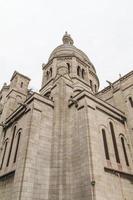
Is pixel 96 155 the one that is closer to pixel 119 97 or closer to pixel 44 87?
pixel 119 97

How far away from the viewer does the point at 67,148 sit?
14.5 metres

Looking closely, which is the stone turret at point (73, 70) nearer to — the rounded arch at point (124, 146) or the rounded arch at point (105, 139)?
the rounded arch at point (124, 146)

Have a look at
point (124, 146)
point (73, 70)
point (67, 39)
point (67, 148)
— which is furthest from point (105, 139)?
point (67, 39)

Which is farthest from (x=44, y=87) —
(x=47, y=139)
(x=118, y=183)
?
(x=118, y=183)

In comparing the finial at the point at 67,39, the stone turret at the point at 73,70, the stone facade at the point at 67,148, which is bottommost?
the stone facade at the point at 67,148

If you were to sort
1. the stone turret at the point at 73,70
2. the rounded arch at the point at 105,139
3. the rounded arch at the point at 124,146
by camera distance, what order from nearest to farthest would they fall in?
1. the rounded arch at the point at 105,139
2. the rounded arch at the point at 124,146
3. the stone turret at the point at 73,70

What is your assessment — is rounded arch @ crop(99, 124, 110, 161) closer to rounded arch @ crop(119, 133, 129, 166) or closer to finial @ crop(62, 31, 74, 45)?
rounded arch @ crop(119, 133, 129, 166)

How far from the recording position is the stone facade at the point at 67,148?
40.1ft

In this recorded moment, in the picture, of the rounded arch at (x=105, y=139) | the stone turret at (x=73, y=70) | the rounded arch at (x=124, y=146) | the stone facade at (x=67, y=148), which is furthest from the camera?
the stone turret at (x=73, y=70)

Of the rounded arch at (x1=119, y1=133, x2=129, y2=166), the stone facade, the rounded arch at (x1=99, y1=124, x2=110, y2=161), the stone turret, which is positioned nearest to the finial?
the stone turret

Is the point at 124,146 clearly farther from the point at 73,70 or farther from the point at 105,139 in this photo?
the point at 73,70

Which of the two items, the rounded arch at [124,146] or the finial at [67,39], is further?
the finial at [67,39]

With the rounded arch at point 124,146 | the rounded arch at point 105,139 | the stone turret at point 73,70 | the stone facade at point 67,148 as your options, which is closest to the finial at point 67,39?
the stone turret at point 73,70

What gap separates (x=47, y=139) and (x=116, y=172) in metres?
5.53
